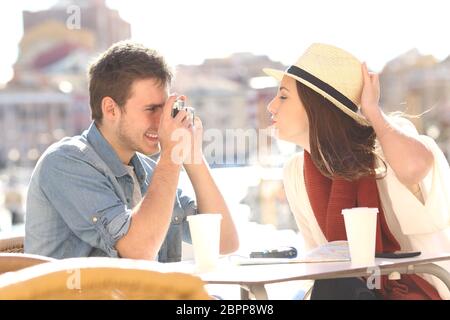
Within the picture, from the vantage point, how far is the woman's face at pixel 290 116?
2047mm

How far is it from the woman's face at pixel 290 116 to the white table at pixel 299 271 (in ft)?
1.57

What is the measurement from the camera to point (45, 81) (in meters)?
53.8

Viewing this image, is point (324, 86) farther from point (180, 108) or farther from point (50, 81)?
point (50, 81)

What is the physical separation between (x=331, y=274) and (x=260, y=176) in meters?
10.1

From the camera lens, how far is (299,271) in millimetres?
1453

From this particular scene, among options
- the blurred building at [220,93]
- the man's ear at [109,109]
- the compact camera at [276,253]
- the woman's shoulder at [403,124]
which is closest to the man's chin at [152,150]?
the man's ear at [109,109]

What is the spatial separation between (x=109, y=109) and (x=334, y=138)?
550 mm

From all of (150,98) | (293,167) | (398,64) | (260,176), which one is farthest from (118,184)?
(398,64)

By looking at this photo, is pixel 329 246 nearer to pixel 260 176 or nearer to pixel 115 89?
pixel 115 89

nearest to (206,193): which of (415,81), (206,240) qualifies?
(206,240)

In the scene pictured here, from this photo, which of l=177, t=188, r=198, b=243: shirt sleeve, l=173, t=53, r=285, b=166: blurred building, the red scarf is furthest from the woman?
l=173, t=53, r=285, b=166: blurred building

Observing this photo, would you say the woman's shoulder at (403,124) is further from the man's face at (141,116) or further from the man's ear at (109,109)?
the man's ear at (109,109)

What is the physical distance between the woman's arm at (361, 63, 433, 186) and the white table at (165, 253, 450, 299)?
26 cm

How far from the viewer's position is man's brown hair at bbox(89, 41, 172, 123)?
79.7 inches
